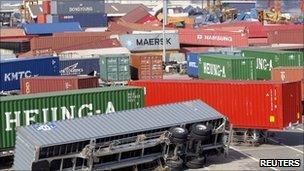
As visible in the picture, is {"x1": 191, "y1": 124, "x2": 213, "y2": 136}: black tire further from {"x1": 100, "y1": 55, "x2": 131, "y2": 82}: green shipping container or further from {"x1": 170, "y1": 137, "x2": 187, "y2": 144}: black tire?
{"x1": 100, "y1": 55, "x2": 131, "y2": 82}: green shipping container

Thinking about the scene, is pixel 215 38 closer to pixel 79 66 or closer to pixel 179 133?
pixel 79 66

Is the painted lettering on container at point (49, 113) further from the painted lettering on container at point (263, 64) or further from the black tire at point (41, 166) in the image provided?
the painted lettering on container at point (263, 64)

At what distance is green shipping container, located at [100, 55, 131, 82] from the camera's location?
5325cm

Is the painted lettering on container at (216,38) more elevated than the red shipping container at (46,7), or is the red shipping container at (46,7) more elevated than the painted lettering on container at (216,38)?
the red shipping container at (46,7)

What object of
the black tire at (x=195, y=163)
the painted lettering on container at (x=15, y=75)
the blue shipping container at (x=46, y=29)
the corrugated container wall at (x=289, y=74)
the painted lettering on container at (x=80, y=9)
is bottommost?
the black tire at (x=195, y=163)

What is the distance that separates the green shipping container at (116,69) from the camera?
53.2 metres

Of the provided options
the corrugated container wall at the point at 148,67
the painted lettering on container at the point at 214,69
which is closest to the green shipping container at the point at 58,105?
the painted lettering on container at the point at 214,69

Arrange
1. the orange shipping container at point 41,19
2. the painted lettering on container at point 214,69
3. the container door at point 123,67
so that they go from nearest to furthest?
the painted lettering on container at point 214,69, the container door at point 123,67, the orange shipping container at point 41,19

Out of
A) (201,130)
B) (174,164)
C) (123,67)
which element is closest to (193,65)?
(123,67)

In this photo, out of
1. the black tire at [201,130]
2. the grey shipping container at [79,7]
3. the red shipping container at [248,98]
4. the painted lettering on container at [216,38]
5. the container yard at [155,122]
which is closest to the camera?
the container yard at [155,122]

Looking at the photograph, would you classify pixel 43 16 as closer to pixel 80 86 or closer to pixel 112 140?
pixel 80 86

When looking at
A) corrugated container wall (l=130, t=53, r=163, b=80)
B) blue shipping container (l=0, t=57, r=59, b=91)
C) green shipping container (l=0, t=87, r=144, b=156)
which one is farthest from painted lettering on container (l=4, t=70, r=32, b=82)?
green shipping container (l=0, t=87, r=144, b=156)

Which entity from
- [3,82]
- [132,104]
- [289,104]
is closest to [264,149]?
[289,104]

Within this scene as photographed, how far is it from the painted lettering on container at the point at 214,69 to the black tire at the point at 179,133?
1937cm
